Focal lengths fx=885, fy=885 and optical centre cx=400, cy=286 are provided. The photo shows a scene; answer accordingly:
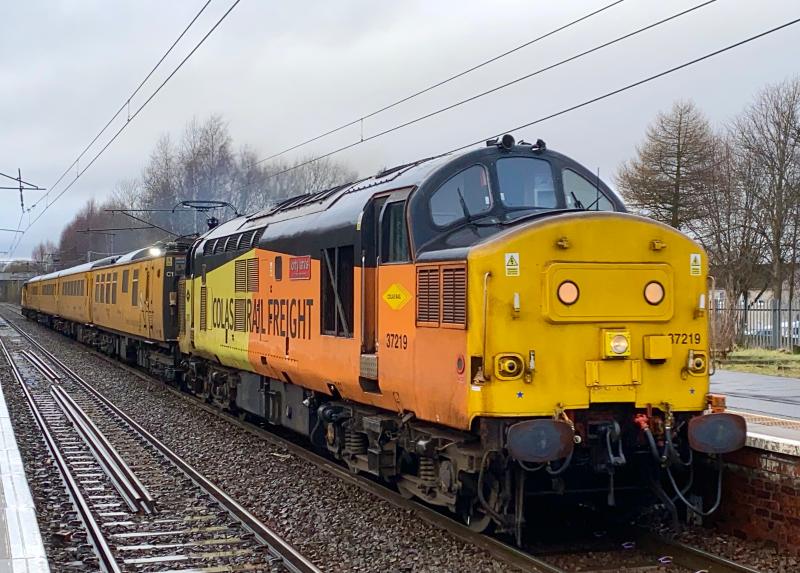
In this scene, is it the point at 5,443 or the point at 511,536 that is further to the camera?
the point at 5,443

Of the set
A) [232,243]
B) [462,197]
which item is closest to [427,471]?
[462,197]

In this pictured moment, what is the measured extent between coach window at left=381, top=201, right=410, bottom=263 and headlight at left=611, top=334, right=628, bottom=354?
2.06 meters

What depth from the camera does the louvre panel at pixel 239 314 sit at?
1354cm

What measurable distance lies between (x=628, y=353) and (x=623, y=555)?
182 centimetres

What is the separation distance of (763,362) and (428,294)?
1917 centimetres

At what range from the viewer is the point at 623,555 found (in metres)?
7.70

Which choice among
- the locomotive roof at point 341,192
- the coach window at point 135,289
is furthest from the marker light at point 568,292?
the coach window at point 135,289

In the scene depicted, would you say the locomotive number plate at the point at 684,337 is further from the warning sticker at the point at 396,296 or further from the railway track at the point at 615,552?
the warning sticker at the point at 396,296

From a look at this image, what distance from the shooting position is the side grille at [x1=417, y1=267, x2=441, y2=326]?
7.67 meters

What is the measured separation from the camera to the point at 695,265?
7.76m

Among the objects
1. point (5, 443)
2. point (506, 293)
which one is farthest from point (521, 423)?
point (5, 443)

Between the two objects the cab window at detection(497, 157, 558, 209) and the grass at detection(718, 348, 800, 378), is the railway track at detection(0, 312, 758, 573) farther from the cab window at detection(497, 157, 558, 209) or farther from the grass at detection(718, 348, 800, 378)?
the grass at detection(718, 348, 800, 378)

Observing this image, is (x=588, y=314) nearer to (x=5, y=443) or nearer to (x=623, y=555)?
(x=623, y=555)

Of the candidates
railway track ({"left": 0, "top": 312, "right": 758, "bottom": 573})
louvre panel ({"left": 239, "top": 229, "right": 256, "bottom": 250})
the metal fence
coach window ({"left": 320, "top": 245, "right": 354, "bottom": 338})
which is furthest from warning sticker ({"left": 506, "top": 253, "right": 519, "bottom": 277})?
the metal fence
